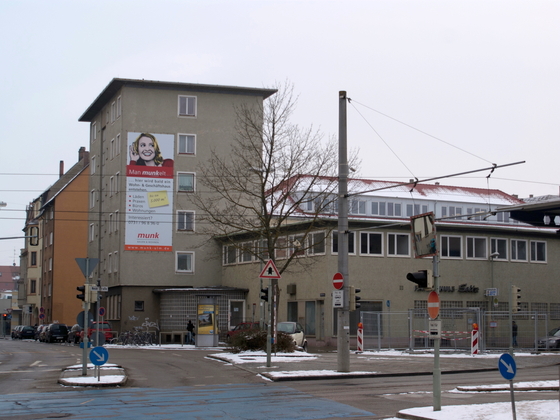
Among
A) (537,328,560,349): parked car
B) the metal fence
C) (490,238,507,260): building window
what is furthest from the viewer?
(490,238,507,260): building window

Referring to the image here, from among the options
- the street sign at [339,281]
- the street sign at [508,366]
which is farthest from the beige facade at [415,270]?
the street sign at [508,366]

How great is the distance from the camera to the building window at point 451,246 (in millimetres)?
47344

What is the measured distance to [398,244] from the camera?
154ft

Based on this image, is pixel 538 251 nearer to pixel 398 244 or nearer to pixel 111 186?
pixel 398 244

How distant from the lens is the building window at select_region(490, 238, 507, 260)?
4894 cm

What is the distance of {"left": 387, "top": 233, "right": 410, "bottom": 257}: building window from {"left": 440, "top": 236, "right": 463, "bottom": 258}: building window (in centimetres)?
226

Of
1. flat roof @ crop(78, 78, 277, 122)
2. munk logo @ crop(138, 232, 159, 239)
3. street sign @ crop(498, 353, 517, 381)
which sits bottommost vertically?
street sign @ crop(498, 353, 517, 381)

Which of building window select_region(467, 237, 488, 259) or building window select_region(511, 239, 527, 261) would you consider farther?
building window select_region(511, 239, 527, 261)

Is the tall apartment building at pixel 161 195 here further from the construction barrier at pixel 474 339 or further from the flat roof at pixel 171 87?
the construction barrier at pixel 474 339

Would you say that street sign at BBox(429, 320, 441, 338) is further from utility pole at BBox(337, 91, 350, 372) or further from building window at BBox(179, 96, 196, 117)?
building window at BBox(179, 96, 196, 117)

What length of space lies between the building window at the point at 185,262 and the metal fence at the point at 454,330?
19.2 metres

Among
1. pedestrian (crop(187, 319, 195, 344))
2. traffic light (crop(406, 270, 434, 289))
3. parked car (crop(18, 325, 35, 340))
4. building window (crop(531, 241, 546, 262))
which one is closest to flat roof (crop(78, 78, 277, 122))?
pedestrian (crop(187, 319, 195, 344))

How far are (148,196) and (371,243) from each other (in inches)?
720

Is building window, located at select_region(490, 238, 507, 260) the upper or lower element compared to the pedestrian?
upper
